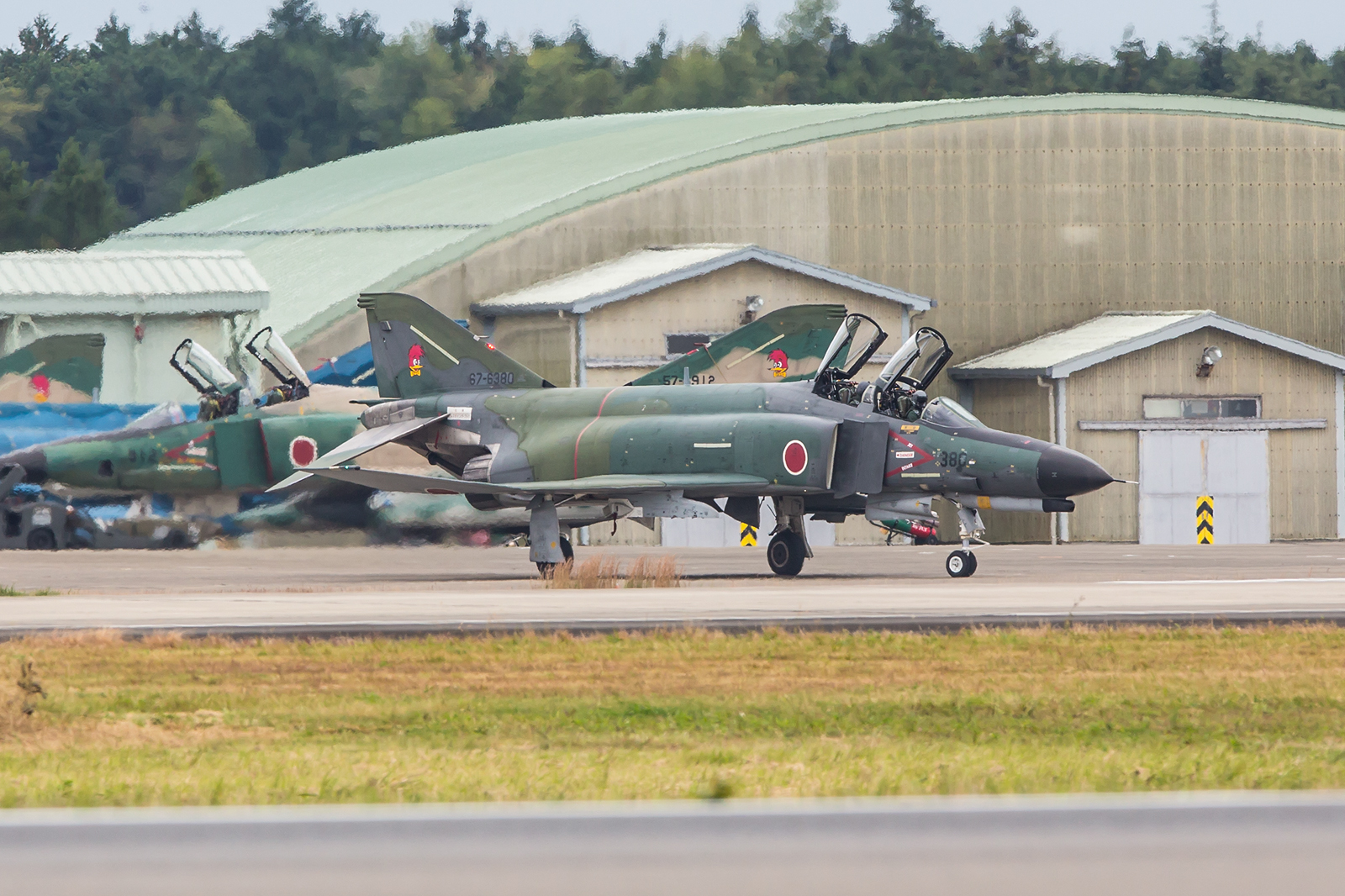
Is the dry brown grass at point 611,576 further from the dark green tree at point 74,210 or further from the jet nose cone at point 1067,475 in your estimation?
the dark green tree at point 74,210

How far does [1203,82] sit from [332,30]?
60.9 meters

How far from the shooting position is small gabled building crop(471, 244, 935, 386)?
123 feet

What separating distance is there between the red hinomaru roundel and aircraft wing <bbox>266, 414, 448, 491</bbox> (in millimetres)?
4153

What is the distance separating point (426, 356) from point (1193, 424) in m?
18.0

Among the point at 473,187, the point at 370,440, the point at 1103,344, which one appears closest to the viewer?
the point at 370,440

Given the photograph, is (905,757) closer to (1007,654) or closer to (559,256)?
(1007,654)

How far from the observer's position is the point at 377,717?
12.2 metres

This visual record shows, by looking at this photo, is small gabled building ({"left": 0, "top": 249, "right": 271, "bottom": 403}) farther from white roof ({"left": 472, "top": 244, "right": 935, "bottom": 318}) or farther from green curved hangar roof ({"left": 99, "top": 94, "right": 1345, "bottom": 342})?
white roof ({"left": 472, "top": 244, "right": 935, "bottom": 318})

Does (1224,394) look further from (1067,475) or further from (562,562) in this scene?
(562,562)

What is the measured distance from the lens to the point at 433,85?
124 metres

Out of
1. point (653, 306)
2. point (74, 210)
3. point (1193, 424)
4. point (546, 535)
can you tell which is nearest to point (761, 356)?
point (546, 535)

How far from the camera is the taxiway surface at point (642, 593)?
17406mm

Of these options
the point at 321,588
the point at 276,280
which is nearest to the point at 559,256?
the point at 276,280

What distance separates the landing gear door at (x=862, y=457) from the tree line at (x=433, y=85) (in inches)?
3430
